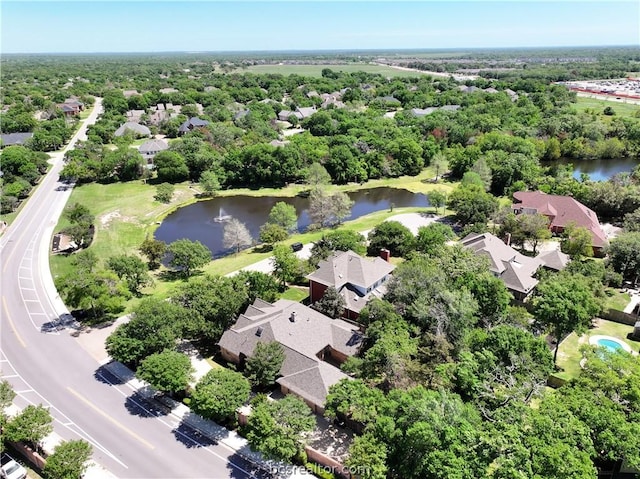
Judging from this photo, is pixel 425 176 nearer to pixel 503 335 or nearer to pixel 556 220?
pixel 556 220

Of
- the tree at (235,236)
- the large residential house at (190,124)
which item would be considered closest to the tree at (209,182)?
the tree at (235,236)

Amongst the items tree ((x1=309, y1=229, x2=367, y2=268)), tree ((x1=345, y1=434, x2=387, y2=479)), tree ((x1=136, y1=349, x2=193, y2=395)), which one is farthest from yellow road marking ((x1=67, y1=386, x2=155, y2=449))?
tree ((x1=309, y1=229, x2=367, y2=268))

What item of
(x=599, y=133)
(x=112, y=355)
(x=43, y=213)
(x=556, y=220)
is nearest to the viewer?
(x=112, y=355)

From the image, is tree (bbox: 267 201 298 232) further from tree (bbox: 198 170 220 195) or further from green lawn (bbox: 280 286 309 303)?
tree (bbox: 198 170 220 195)

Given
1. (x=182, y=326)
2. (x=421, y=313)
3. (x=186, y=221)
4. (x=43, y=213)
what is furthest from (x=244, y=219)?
(x=421, y=313)

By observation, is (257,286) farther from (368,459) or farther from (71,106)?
(71,106)

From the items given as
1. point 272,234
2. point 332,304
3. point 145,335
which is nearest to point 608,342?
point 332,304
